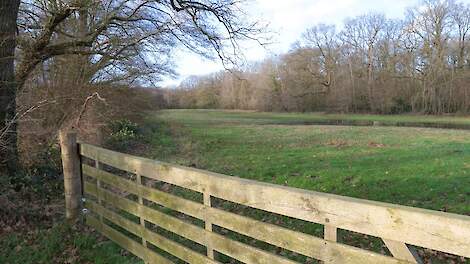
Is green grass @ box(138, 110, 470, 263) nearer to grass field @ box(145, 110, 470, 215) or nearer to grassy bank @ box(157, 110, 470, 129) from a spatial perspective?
grass field @ box(145, 110, 470, 215)

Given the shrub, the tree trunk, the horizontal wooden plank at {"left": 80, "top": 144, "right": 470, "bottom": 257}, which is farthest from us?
the shrub

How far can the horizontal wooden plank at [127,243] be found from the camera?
466 cm

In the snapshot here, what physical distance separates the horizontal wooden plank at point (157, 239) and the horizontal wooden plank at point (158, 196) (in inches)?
15.4

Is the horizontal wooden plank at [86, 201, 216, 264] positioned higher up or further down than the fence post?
further down

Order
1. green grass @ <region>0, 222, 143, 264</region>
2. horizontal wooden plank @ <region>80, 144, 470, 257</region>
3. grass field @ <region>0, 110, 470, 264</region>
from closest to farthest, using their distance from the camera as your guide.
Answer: horizontal wooden plank @ <region>80, 144, 470, 257</region>, green grass @ <region>0, 222, 143, 264</region>, grass field @ <region>0, 110, 470, 264</region>

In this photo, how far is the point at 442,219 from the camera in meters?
2.18

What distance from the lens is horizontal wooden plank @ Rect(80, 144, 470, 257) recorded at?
2.17 m

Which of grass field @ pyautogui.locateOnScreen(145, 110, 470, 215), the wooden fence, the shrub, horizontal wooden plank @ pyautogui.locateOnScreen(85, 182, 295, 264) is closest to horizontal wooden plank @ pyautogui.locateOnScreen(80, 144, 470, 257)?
the wooden fence

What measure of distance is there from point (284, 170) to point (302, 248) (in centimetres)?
884

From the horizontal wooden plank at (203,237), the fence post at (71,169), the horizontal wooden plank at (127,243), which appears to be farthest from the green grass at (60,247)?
the horizontal wooden plank at (203,237)

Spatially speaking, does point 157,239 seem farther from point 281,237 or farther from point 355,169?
point 355,169

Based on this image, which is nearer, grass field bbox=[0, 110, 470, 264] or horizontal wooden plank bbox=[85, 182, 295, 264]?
horizontal wooden plank bbox=[85, 182, 295, 264]

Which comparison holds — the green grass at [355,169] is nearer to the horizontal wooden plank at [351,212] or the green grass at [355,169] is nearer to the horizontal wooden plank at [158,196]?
the horizontal wooden plank at [158,196]

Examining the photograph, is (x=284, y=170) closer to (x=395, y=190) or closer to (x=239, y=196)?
(x=395, y=190)
